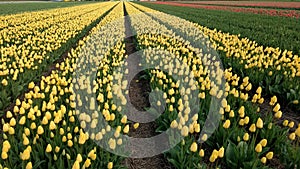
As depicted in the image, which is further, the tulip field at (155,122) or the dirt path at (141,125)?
the dirt path at (141,125)

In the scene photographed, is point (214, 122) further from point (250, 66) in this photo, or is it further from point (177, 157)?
point (250, 66)

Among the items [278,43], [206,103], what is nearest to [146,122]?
[206,103]

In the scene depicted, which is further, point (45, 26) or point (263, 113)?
point (45, 26)

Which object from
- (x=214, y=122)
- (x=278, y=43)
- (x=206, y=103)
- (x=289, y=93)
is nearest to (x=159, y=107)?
(x=206, y=103)

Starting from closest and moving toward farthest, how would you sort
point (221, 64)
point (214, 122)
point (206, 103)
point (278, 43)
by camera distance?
point (214, 122), point (206, 103), point (221, 64), point (278, 43)

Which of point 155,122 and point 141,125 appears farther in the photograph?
point 141,125

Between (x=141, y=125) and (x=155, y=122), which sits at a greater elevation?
(x=155, y=122)

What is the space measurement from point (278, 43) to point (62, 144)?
299 inches

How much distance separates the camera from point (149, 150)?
13.3ft

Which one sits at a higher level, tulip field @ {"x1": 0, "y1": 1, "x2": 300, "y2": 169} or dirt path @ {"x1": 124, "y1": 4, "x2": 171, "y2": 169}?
tulip field @ {"x1": 0, "y1": 1, "x2": 300, "y2": 169}

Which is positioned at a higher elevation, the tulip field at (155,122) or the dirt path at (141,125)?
the tulip field at (155,122)

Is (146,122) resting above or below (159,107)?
below

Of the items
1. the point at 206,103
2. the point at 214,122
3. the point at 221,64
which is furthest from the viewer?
the point at 221,64

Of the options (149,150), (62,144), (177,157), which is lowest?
(149,150)
